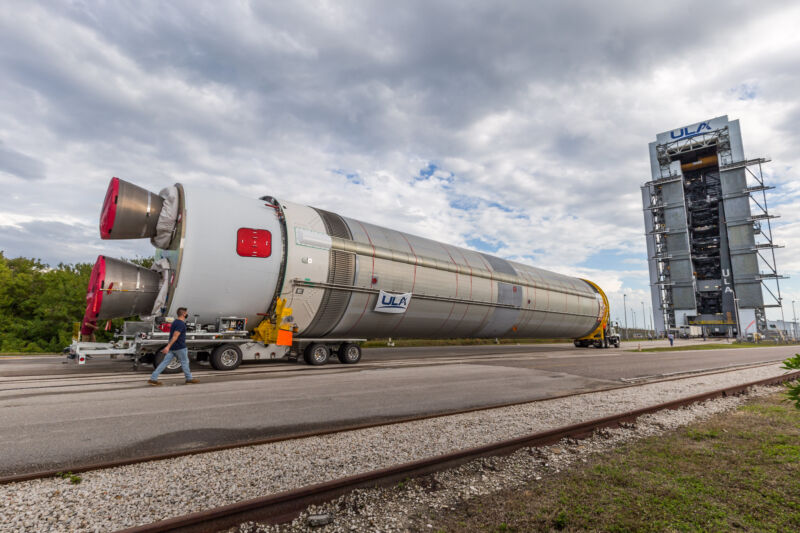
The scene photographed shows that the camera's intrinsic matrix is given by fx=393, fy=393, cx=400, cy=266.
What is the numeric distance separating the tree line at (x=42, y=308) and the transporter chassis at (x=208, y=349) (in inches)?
622

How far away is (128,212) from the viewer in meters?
12.2

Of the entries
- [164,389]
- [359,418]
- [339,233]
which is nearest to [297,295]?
[339,233]

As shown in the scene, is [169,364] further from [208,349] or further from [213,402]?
[213,402]

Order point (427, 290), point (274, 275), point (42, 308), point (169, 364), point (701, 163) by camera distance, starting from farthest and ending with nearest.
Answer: point (701, 163) → point (42, 308) → point (427, 290) → point (274, 275) → point (169, 364)

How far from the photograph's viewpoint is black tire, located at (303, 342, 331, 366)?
14609 mm

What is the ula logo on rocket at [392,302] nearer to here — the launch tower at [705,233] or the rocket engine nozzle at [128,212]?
the rocket engine nozzle at [128,212]

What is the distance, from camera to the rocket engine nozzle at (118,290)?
11906 millimetres

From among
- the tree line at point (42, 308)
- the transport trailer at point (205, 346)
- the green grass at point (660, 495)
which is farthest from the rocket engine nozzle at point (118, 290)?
the tree line at point (42, 308)

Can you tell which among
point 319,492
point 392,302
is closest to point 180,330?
point 319,492

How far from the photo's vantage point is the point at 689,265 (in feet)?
251

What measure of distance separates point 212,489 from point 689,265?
305 feet

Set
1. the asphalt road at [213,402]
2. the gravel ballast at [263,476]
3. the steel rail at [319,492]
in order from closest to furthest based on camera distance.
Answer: the steel rail at [319,492] < the gravel ballast at [263,476] < the asphalt road at [213,402]

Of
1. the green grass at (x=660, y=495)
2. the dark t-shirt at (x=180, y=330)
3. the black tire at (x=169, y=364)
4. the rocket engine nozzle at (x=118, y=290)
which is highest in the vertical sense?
the rocket engine nozzle at (x=118, y=290)

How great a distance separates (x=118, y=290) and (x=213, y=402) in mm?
7261
